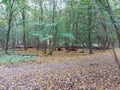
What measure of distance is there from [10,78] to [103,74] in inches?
154

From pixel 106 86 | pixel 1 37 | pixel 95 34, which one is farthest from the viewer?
pixel 1 37

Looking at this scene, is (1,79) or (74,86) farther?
(1,79)

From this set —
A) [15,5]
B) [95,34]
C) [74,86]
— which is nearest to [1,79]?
[74,86]

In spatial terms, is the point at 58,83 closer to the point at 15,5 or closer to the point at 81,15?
the point at 15,5

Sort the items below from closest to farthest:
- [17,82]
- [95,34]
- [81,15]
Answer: [17,82] < [81,15] < [95,34]

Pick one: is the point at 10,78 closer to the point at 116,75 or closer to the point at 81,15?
the point at 116,75

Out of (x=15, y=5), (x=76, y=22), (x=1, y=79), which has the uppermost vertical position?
(x=15, y=5)

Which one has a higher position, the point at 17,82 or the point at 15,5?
the point at 15,5

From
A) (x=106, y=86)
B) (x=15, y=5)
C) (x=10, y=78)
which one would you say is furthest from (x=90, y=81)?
(x=15, y=5)

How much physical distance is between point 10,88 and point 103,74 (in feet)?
12.7

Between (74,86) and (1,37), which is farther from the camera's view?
(1,37)

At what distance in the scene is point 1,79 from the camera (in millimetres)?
9328

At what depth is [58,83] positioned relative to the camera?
802cm

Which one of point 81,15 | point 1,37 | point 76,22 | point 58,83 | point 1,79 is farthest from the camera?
point 1,37
